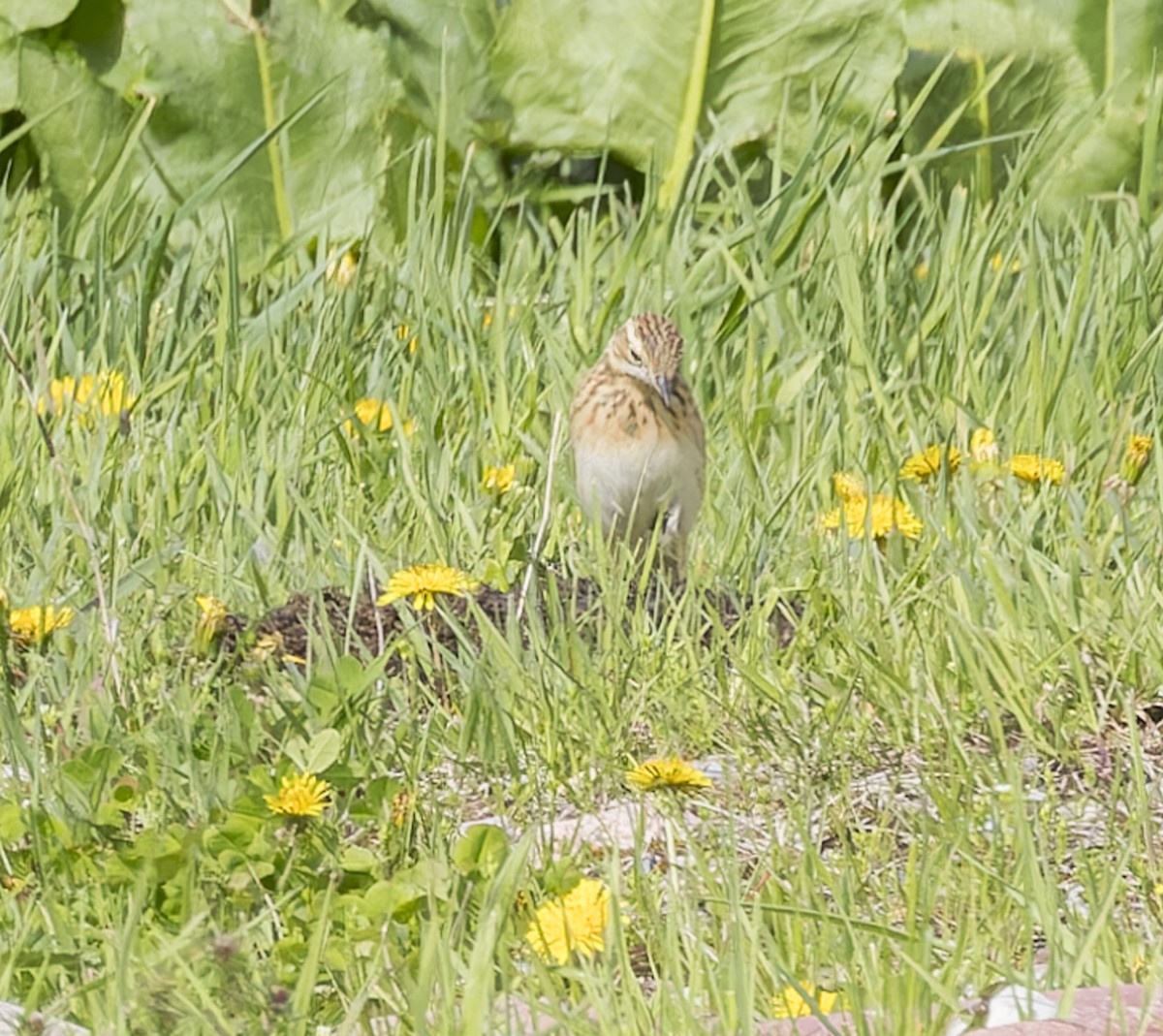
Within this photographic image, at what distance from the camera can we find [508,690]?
11.8 feet

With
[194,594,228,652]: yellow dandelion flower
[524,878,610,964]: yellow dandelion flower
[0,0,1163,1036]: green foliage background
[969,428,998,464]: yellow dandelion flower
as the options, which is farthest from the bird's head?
[524,878,610,964]: yellow dandelion flower

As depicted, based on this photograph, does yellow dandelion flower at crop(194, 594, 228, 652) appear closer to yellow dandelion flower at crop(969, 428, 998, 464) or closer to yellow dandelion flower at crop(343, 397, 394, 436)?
yellow dandelion flower at crop(343, 397, 394, 436)

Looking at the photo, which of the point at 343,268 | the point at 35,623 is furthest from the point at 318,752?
the point at 343,268

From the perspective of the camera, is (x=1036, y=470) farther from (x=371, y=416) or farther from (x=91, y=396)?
(x=91, y=396)

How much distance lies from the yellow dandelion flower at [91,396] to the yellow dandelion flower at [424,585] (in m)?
1.21

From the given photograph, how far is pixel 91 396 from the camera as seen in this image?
4.90m

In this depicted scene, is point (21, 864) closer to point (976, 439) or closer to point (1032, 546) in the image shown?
point (1032, 546)

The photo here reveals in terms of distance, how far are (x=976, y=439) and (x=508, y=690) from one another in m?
1.49

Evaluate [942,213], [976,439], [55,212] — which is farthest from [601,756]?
[942,213]

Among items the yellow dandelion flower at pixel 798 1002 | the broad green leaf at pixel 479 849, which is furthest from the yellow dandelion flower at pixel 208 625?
the yellow dandelion flower at pixel 798 1002

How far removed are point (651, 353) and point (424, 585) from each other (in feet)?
3.63

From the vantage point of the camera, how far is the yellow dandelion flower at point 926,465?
4.41 m

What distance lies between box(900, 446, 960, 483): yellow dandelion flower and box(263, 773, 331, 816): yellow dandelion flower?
1.70 metres

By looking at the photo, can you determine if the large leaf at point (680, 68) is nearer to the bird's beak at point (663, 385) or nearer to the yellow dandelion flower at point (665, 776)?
the bird's beak at point (663, 385)
